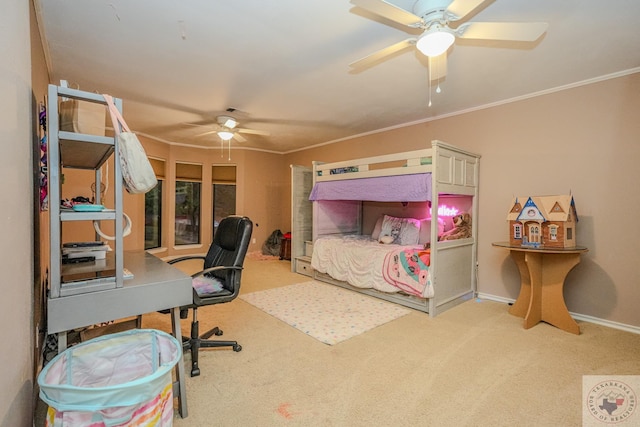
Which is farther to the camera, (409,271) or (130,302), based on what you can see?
(409,271)

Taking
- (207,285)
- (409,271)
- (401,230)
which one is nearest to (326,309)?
(409,271)

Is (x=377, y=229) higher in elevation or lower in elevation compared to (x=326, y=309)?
higher

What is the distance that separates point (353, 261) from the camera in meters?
3.93

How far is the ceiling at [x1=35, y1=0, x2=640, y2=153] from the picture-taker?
1986 mm

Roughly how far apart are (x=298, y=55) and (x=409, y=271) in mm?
2417

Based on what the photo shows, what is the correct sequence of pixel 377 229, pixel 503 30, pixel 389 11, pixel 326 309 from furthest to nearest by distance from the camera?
pixel 377 229
pixel 326 309
pixel 503 30
pixel 389 11

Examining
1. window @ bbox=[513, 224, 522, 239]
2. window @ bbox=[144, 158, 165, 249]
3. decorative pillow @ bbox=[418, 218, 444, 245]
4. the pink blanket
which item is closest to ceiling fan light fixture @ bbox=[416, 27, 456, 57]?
window @ bbox=[513, 224, 522, 239]

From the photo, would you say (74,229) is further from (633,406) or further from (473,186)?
(633,406)

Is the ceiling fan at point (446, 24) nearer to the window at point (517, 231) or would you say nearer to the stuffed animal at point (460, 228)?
the window at point (517, 231)

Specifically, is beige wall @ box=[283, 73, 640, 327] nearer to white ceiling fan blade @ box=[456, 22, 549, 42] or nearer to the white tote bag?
white ceiling fan blade @ box=[456, 22, 549, 42]

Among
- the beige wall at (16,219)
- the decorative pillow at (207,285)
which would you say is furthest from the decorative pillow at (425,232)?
the beige wall at (16,219)

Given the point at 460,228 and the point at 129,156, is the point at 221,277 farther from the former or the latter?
the point at 460,228

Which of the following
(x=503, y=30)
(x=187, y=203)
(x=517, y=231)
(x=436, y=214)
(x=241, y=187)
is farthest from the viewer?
(x=241, y=187)

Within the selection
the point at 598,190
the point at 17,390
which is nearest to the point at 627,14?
the point at 598,190
